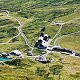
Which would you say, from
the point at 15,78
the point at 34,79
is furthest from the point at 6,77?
the point at 34,79

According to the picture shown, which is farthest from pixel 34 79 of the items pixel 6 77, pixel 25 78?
pixel 6 77

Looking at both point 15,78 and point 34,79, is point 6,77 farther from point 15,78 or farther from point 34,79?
point 34,79

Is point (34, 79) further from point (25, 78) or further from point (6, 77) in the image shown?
point (6, 77)
